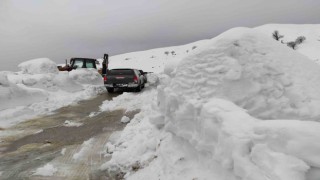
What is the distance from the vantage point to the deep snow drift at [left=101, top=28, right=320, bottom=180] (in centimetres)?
355

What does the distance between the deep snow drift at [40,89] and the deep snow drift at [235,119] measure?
7.67 metres

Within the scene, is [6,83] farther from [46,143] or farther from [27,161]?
[27,161]

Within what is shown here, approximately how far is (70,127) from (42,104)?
5.30 m

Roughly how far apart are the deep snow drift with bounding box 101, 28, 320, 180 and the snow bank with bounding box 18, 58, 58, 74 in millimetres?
17981

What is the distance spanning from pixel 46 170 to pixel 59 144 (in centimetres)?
223

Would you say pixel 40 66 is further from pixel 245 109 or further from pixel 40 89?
pixel 245 109

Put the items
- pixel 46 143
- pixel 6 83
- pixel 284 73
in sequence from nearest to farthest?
pixel 284 73, pixel 46 143, pixel 6 83

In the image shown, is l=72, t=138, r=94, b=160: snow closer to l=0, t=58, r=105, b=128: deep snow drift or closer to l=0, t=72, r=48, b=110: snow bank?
l=0, t=58, r=105, b=128: deep snow drift

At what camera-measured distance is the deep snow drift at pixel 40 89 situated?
46.8 ft

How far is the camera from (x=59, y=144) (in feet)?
29.9

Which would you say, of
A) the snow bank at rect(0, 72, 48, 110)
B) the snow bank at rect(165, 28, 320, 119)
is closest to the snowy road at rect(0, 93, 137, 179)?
the snow bank at rect(0, 72, 48, 110)

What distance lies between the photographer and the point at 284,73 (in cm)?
599

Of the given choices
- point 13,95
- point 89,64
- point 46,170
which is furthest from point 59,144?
point 89,64

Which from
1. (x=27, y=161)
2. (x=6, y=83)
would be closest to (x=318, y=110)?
(x=27, y=161)
